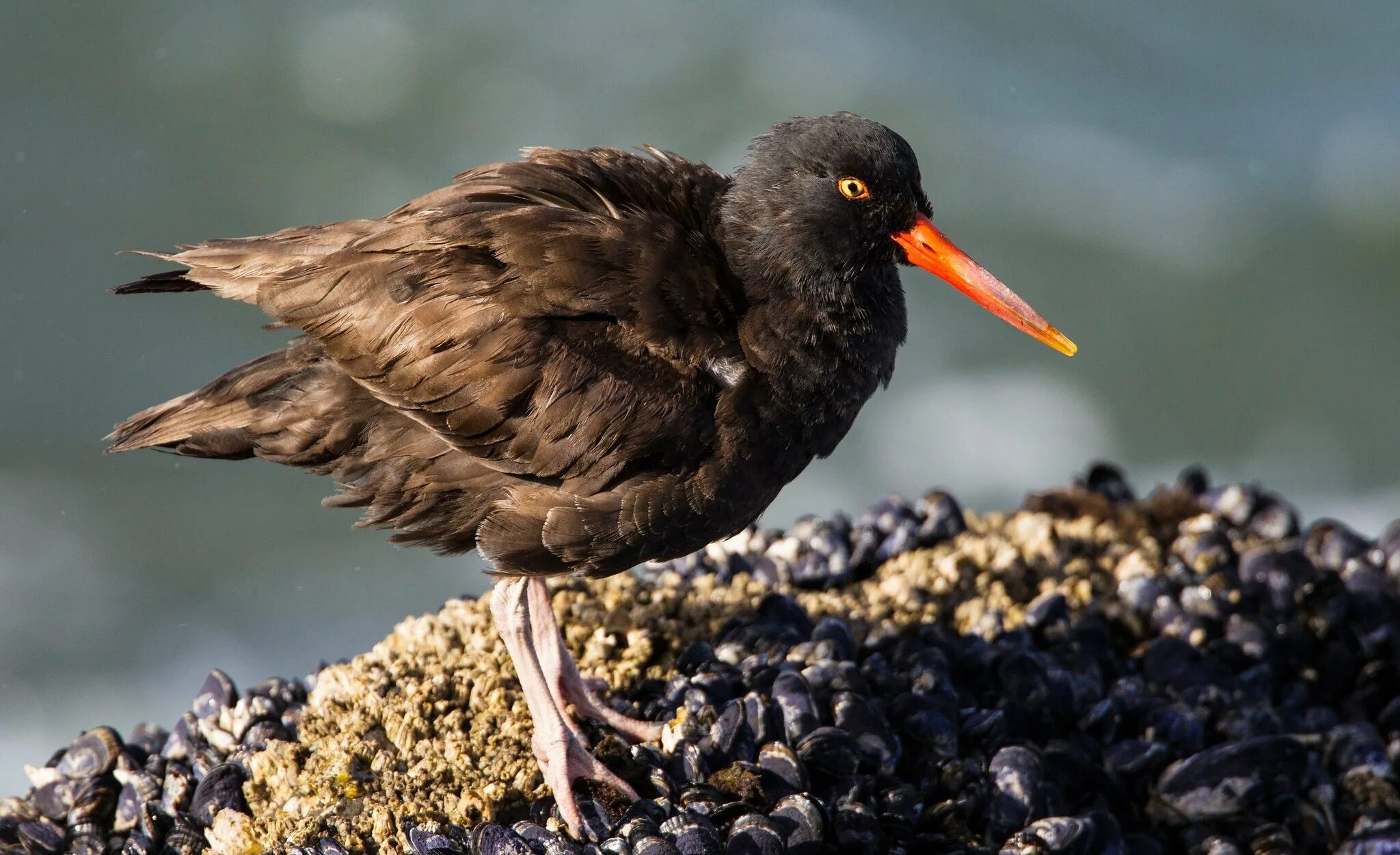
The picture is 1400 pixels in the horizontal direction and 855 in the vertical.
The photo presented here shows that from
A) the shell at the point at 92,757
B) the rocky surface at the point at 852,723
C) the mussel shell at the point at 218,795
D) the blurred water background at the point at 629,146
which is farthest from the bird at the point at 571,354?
the blurred water background at the point at 629,146

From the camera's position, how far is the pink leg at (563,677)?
11.3ft

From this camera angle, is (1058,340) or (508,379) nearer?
(508,379)

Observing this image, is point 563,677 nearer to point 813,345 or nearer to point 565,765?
point 565,765

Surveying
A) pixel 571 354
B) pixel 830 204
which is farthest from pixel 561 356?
pixel 830 204

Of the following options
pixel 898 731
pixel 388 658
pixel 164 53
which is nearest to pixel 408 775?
pixel 388 658

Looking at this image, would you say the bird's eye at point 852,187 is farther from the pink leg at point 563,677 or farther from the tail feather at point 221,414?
the tail feather at point 221,414

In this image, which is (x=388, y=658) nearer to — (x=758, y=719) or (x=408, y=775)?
(x=408, y=775)

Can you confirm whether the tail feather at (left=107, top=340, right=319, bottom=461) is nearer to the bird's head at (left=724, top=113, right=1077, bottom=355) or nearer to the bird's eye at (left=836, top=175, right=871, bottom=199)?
the bird's head at (left=724, top=113, right=1077, bottom=355)

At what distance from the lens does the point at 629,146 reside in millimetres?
9047

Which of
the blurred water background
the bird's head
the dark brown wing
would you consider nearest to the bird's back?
the dark brown wing

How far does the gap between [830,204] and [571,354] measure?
0.81 metres

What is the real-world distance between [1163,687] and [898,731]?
1102 mm

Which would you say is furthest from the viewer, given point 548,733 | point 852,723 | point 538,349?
point 852,723

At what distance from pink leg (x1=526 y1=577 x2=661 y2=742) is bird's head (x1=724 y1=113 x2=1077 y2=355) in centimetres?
106
